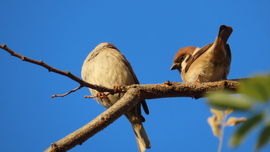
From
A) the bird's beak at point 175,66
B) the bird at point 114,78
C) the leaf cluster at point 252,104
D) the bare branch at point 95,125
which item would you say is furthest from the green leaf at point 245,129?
the bird's beak at point 175,66

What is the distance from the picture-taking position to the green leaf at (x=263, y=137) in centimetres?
68

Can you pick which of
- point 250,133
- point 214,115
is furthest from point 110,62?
point 250,133

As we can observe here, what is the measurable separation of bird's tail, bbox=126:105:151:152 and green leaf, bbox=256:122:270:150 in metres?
4.65

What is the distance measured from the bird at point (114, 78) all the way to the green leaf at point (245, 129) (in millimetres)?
4650

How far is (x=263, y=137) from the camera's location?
698mm

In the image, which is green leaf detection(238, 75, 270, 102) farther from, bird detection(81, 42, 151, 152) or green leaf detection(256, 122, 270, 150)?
bird detection(81, 42, 151, 152)

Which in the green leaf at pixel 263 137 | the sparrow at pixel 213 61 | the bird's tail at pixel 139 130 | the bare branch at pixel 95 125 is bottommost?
the green leaf at pixel 263 137

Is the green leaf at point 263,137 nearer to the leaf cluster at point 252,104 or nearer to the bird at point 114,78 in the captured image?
the leaf cluster at point 252,104

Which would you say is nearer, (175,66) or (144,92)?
(144,92)

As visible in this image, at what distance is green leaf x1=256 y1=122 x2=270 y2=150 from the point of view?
680mm

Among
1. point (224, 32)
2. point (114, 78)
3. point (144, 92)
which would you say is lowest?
point (144, 92)

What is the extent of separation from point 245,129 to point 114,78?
492 cm

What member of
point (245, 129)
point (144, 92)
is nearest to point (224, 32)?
point (144, 92)

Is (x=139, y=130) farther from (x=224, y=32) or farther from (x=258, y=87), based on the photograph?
(x=258, y=87)
